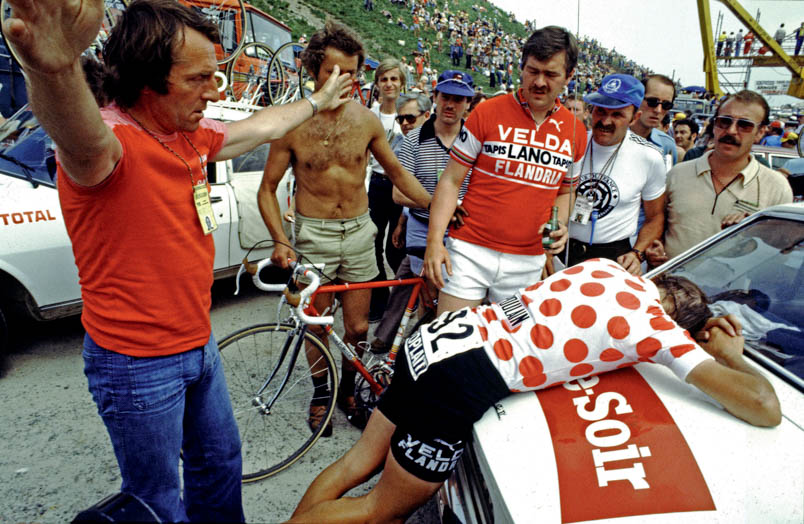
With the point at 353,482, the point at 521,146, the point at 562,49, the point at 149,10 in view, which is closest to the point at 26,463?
the point at 353,482

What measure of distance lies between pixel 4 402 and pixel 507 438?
3314mm

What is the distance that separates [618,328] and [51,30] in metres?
1.61

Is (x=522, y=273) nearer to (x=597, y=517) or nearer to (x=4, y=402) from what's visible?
(x=597, y=517)

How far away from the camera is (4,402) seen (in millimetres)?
3137

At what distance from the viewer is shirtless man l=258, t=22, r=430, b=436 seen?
9.23 ft

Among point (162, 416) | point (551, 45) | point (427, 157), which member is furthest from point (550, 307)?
point (427, 157)

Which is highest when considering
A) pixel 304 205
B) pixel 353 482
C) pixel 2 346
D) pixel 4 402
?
pixel 304 205

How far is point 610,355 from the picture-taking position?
5.27ft

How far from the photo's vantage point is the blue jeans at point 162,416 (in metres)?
1.45

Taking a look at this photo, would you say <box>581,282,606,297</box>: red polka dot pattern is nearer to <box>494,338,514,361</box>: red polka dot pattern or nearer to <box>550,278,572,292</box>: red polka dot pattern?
<box>550,278,572,292</box>: red polka dot pattern

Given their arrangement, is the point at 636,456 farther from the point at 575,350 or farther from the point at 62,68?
the point at 62,68

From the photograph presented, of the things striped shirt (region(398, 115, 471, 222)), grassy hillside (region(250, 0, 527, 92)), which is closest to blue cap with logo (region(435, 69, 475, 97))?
striped shirt (region(398, 115, 471, 222))

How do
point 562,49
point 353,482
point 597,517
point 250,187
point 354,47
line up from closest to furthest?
point 597,517, point 353,482, point 562,49, point 354,47, point 250,187

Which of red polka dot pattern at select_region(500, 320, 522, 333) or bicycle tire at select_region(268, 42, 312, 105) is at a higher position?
bicycle tire at select_region(268, 42, 312, 105)
